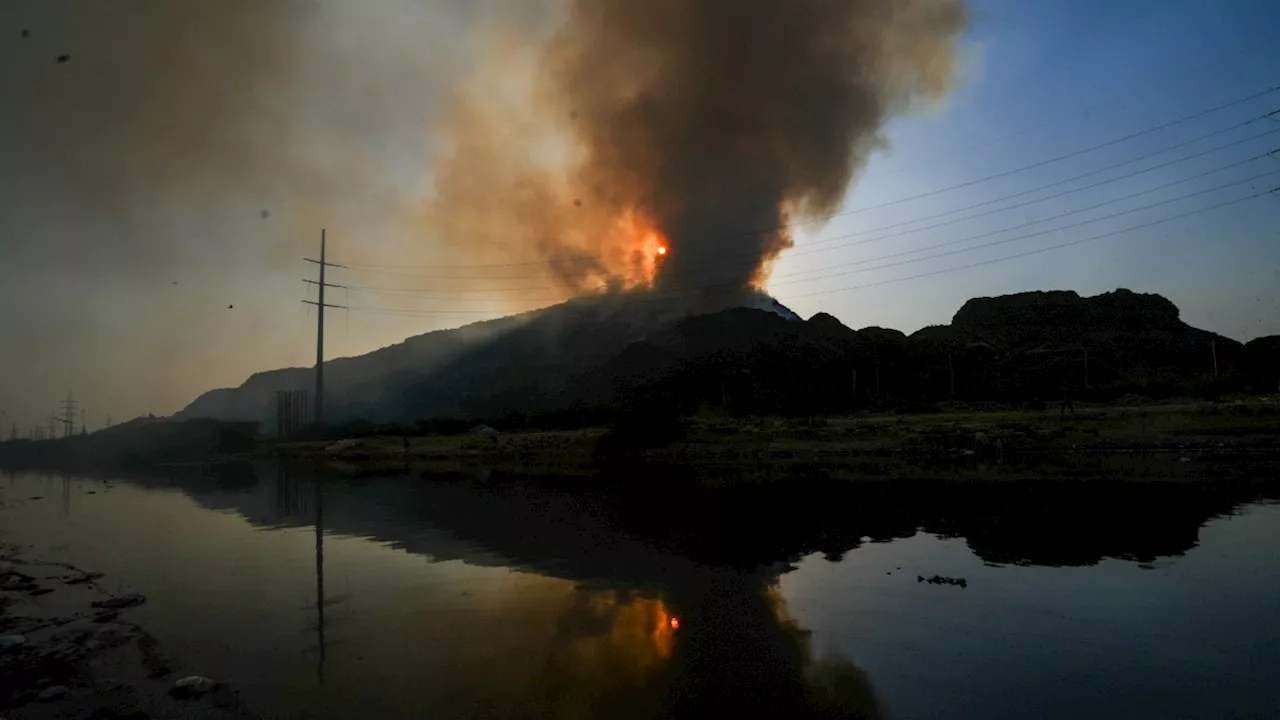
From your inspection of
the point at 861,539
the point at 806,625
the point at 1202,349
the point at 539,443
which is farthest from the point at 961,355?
the point at 806,625

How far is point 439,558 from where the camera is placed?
63.8 feet

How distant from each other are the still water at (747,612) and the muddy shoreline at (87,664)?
1.76 feet

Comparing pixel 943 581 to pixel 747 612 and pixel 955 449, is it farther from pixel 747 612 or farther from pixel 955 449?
pixel 955 449

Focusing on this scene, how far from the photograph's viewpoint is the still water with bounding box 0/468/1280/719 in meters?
9.05

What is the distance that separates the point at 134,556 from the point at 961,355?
452 feet

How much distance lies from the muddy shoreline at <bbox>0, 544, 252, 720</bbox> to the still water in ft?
1.76

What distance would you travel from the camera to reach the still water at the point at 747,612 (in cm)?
905

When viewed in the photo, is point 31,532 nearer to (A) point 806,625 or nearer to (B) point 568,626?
(B) point 568,626

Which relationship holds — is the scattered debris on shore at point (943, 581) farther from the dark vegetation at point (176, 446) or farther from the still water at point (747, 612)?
the dark vegetation at point (176, 446)

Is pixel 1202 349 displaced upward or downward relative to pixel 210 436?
upward

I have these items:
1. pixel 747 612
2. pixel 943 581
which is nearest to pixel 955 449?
pixel 943 581

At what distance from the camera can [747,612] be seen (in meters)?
12.8

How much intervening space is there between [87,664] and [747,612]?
10.8 metres

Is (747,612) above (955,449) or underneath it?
underneath
